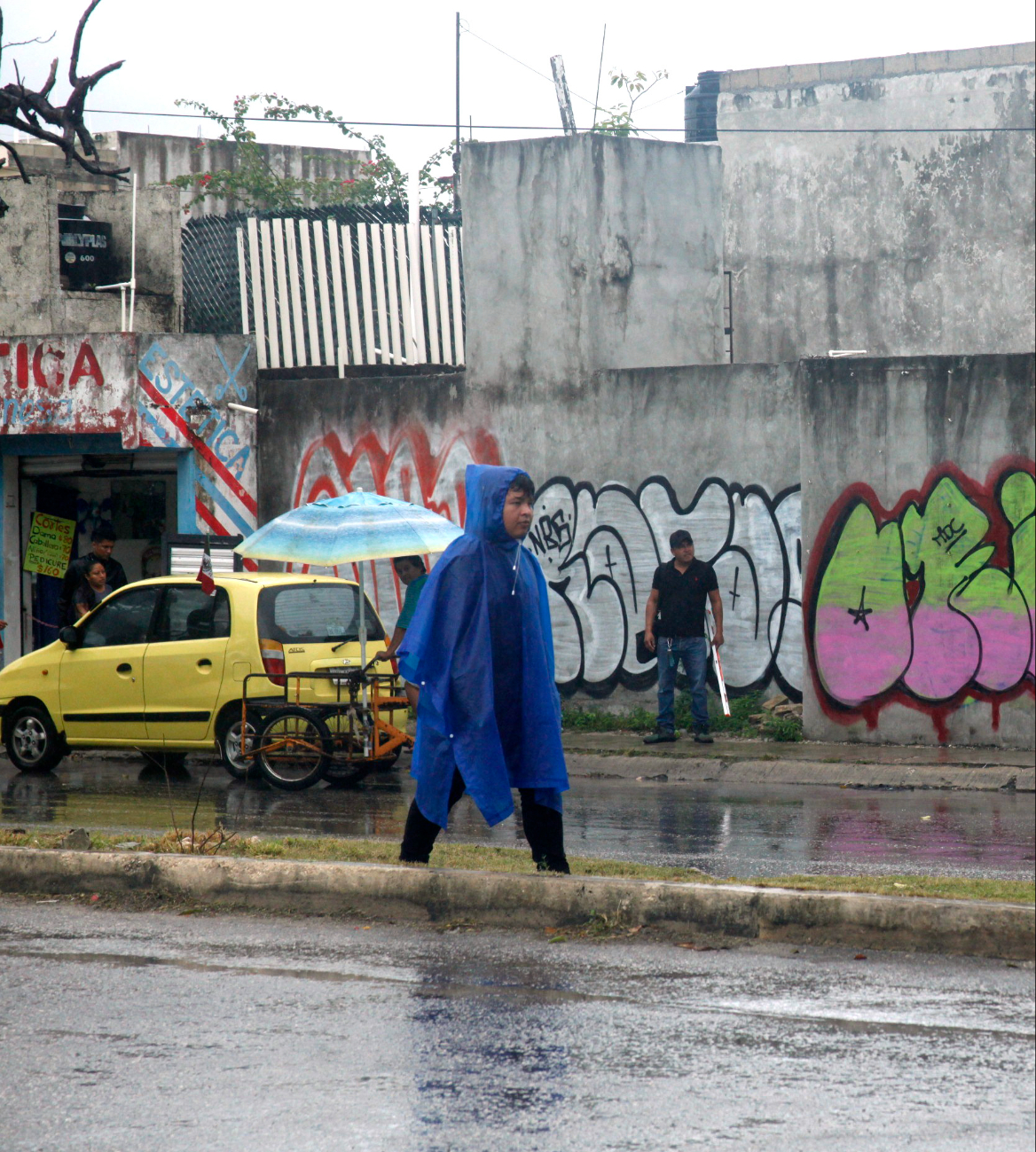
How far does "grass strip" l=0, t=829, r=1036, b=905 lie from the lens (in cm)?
636

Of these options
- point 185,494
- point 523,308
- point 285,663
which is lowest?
point 285,663

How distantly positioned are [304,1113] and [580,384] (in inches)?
481

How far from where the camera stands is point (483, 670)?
6867 mm

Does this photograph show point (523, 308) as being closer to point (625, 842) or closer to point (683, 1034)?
point (625, 842)

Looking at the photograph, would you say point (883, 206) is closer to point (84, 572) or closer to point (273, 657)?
point (84, 572)

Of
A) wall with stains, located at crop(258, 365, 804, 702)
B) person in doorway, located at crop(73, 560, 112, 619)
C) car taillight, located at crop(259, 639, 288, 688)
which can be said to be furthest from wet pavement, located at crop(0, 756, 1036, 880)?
wall with stains, located at crop(258, 365, 804, 702)

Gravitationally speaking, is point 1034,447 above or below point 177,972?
above

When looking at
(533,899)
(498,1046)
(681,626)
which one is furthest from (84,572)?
(498,1046)

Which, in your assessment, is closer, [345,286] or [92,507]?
[345,286]

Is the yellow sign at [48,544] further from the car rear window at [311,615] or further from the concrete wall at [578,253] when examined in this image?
the car rear window at [311,615]

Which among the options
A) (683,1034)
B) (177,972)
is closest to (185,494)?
(177,972)

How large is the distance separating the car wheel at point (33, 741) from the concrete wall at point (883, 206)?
641 inches

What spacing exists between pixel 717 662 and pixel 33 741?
613 cm

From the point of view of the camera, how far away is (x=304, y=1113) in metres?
4.41
